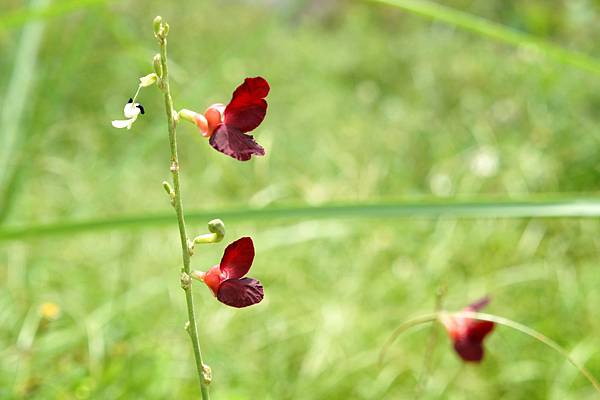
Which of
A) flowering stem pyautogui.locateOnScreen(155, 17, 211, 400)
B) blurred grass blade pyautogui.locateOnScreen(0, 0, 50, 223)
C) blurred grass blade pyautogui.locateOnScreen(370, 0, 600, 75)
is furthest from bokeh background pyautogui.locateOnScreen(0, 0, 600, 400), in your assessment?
flowering stem pyautogui.locateOnScreen(155, 17, 211, 400)

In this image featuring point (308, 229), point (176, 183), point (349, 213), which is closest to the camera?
point (176, 183)

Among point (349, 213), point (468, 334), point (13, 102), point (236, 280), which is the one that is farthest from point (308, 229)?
point (236, 280)

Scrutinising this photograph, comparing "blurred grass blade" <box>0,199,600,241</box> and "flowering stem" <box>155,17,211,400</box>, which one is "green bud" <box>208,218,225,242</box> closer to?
"flowering stem" <box>155,17,211,400</box>

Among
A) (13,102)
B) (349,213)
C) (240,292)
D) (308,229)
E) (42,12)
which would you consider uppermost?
(308,229)

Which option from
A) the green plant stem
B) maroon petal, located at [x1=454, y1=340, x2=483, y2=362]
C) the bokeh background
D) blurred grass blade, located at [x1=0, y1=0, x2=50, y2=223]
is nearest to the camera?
the green plant stem

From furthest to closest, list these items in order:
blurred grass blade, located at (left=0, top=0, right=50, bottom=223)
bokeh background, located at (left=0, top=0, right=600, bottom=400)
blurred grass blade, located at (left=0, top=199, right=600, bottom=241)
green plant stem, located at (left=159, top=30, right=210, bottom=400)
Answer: blurred grass blade, located at (left=0, top=0, right=50, bottom=223) → bokeh background, located at (left=0, top=0, right=600, bottom=400) → blurred grass blade, located at (left=0, top=199, right=600, bottom=241) → green plant stem, located at (left=159, top=30, right=210, bottom=400)

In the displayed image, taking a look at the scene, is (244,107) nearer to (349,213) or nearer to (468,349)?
(468,349)

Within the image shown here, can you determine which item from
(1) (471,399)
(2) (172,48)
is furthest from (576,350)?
(2) (172,48)
